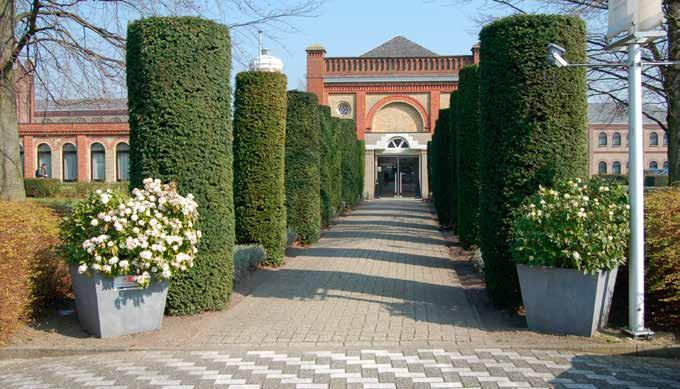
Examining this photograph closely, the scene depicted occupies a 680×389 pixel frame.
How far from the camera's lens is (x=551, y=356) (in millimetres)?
6234

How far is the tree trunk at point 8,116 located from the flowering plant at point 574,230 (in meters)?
10.5

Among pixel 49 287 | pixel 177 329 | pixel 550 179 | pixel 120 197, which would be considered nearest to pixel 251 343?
pixel 177 329

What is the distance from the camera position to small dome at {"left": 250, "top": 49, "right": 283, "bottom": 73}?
40.5ft

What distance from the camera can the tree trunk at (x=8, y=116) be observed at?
12.5 m

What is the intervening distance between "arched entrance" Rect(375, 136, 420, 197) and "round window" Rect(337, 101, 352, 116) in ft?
10.9

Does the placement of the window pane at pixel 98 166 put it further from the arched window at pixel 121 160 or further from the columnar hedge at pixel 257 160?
the columnar hedge at pixel 257 160

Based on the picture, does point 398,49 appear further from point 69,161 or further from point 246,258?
point 246,258

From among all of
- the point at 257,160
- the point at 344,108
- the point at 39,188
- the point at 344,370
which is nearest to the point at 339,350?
the point at 344,370

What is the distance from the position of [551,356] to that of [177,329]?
161 inches

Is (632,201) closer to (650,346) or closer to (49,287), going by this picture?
(650,346)

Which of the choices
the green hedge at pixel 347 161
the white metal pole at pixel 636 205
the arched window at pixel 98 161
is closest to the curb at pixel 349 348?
the white metal pole at pixel 636 205

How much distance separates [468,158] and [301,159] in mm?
3773

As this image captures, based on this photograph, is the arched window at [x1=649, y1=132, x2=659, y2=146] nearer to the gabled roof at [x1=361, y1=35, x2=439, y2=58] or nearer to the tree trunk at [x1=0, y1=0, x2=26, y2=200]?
the gabled roof at [x1=361, y1=35, x2=439, y2=58]

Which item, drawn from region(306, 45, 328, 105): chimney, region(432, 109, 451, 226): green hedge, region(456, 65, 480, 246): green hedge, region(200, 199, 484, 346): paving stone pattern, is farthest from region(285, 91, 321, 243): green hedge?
region(306, 45, 328, 105): chimney
